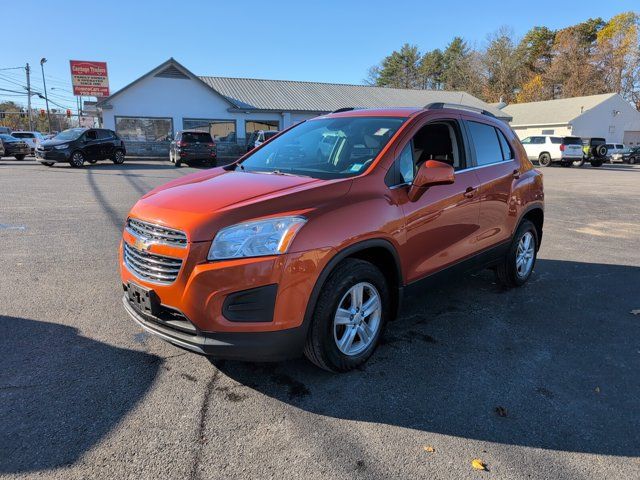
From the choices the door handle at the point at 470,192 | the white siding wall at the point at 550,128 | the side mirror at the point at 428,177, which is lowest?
the door handle at the point at 470,192

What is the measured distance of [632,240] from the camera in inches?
320

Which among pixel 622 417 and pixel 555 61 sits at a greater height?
pixel 555 61

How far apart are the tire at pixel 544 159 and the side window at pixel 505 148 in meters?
28.9

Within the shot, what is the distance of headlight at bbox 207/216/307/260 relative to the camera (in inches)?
105

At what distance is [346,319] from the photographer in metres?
3.19

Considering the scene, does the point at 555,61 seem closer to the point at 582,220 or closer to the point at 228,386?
the point at 582,220

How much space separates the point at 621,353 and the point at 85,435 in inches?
156

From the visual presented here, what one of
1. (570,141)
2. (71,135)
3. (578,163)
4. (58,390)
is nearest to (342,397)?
(58,390)

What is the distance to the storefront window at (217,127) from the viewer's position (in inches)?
1185

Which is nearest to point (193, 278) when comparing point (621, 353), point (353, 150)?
point (353, 150)

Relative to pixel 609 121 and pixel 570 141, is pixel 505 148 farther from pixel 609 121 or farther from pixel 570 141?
pixel 609 121

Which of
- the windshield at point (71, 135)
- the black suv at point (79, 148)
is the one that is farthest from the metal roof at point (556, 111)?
the windshield at point (71, 135)

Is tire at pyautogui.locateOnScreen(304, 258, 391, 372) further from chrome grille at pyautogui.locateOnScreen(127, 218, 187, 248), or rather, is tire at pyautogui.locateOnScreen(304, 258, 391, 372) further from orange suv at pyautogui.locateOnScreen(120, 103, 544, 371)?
chrome grille at pyautogui.locateOnScreen(127, 218, 187, 248)

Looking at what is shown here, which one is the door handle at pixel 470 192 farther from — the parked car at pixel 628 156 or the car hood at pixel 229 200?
the parked car at pixel 628 156
